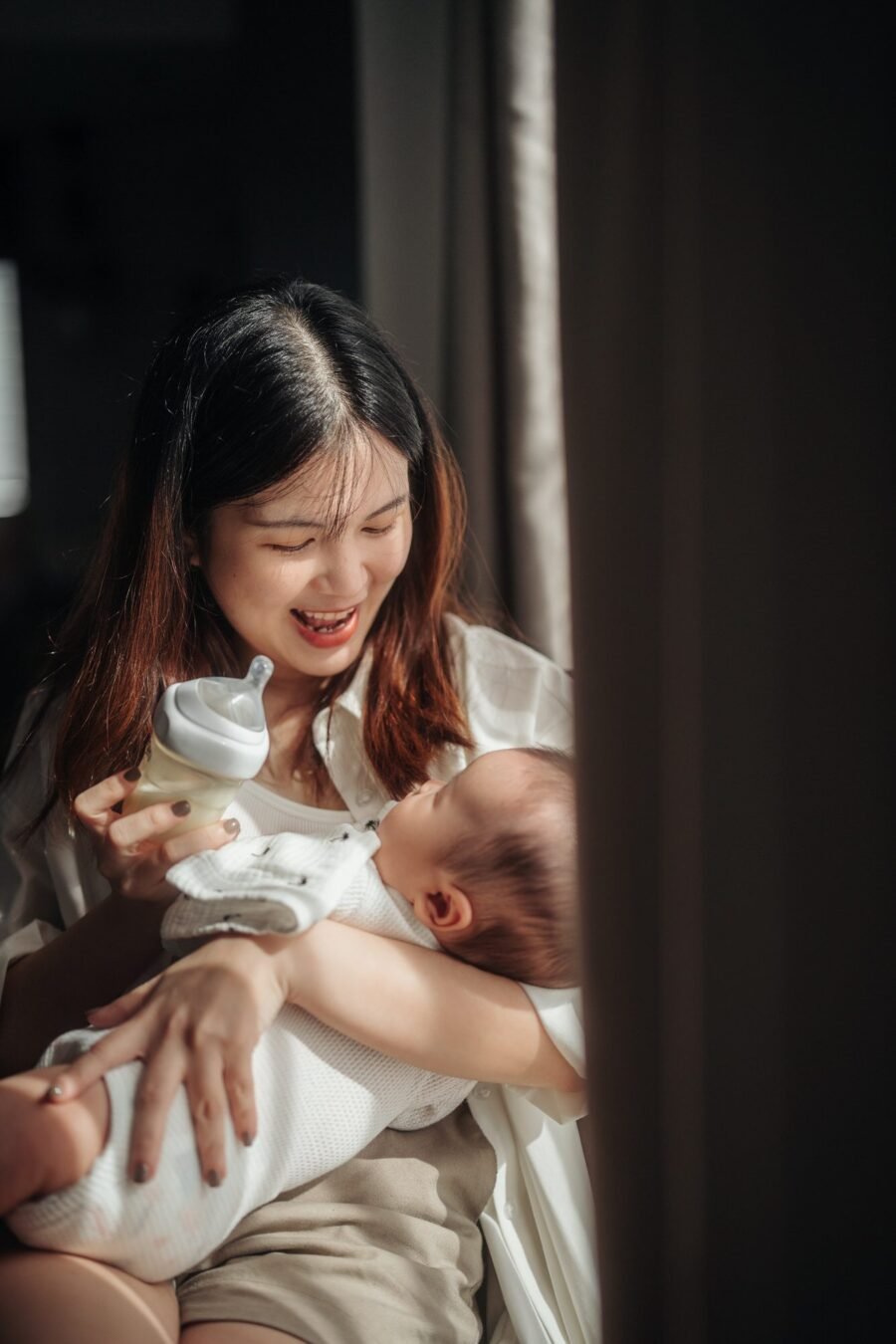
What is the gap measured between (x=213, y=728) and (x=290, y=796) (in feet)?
1.22

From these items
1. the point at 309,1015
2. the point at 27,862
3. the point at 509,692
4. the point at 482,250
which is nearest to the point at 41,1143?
the point at 309,1015

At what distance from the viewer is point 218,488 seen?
1120 mm

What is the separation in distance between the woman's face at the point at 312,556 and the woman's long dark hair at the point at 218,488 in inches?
1.0

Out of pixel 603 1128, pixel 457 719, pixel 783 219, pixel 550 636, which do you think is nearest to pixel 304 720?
pixel 457 719

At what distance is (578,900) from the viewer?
2.32 ft

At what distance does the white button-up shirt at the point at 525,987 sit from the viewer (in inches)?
38.9

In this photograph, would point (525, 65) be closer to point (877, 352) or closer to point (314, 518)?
point (314, 518)

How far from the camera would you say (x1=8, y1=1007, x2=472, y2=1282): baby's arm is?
2.61 feet

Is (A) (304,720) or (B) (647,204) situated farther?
(A) (304,720)

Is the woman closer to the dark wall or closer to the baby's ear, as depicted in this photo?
the baby's ear

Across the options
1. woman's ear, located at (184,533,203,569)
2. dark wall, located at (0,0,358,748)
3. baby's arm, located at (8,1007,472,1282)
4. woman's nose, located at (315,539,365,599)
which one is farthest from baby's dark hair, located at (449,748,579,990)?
dark wall, located at (0,0,358,748)

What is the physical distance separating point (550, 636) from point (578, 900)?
897 mm

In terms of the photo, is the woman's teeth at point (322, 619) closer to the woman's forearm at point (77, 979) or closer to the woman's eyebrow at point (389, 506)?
the woman's eyebrow at point (389, 506)

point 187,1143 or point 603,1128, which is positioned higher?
point 603,1128
